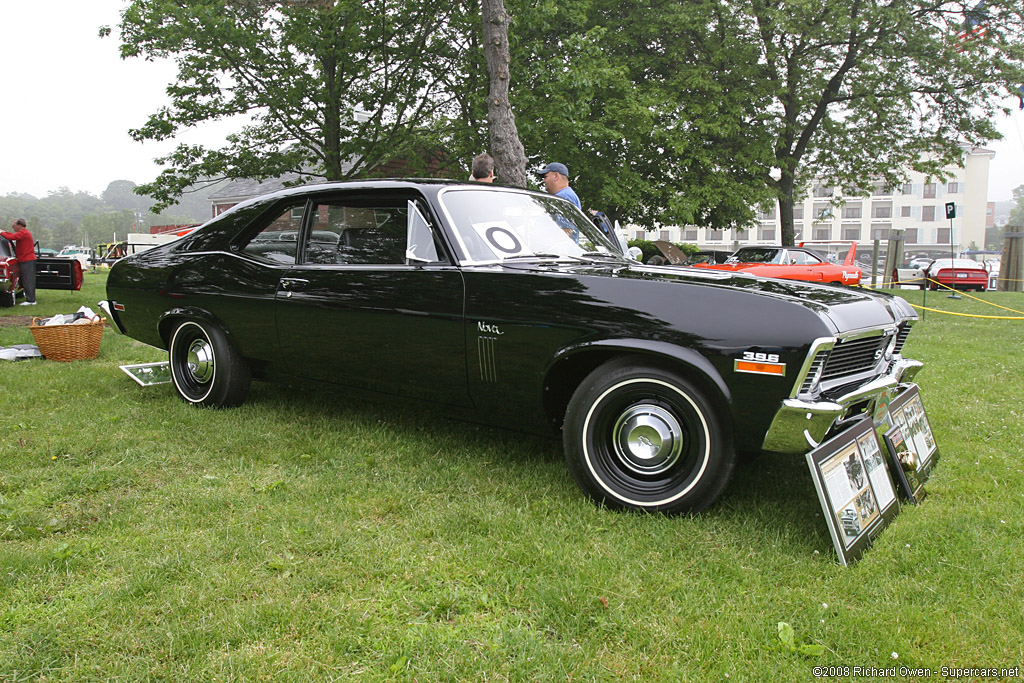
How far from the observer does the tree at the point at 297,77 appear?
16.0m

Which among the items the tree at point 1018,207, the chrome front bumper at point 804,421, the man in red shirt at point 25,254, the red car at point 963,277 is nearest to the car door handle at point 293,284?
the chrome front bumper at point 804,421

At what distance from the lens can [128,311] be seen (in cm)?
547

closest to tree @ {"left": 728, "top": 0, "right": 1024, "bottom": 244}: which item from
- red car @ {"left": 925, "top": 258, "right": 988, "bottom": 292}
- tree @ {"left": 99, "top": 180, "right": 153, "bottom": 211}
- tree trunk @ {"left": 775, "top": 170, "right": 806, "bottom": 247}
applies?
tree trunk @ {"left": 775, "top": 170, "right": 806, "bottom": 247}

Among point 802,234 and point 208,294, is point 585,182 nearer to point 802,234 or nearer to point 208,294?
point 208,294

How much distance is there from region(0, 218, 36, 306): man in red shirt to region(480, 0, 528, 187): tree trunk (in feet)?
27.8

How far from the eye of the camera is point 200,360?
4.95 metres

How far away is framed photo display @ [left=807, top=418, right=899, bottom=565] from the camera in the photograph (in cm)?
267

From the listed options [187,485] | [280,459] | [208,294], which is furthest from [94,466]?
[208,294]

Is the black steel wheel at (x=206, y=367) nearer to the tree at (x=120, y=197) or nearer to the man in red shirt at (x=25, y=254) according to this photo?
the man in red shirt at (x=25, y=254)

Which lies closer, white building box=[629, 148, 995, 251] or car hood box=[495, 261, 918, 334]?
car hood box=[495, 261, 918, 334]

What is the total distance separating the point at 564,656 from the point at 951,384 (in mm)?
5301

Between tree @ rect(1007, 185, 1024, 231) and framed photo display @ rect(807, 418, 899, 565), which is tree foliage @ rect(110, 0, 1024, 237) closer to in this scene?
framed photo display @ rect(807, 418, 899, 565)

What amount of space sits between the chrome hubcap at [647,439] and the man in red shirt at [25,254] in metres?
12.6

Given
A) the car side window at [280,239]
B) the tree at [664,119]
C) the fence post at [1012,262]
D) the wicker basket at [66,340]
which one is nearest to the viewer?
the car side window at [280,239]
